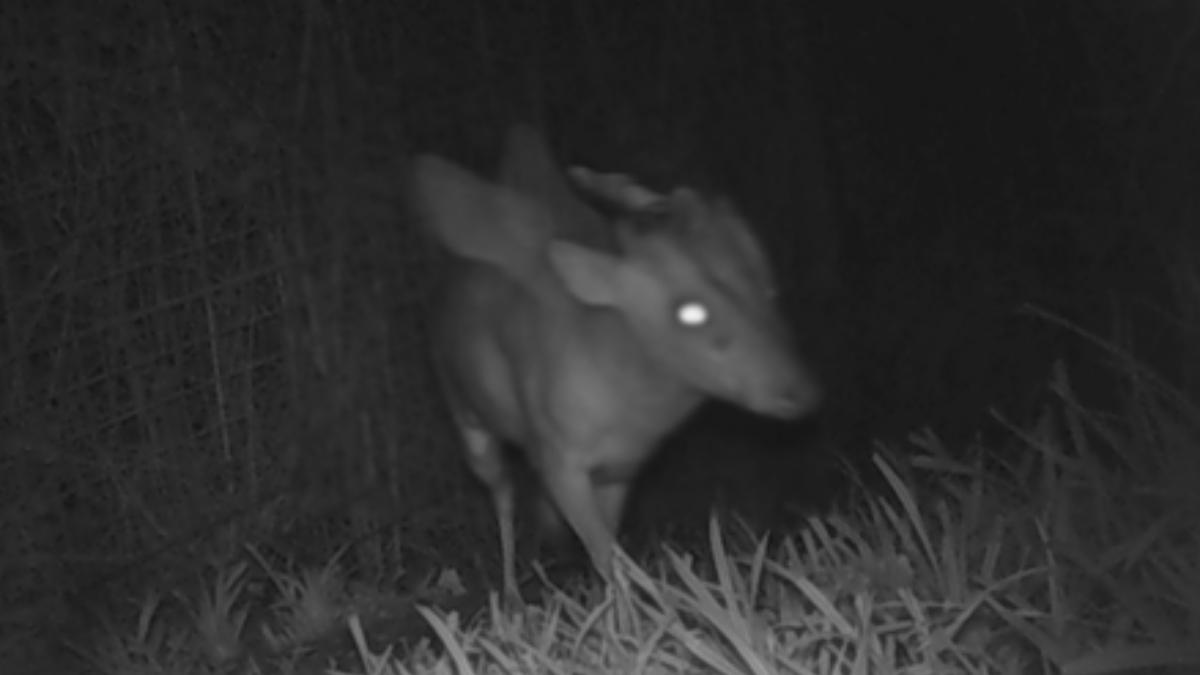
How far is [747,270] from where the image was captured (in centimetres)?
295

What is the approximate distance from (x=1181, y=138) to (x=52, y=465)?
1.67 m

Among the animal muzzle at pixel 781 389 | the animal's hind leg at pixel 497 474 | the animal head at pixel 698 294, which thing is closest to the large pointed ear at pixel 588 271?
the animal head at pixel 698 294

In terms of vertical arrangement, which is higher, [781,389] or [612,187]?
[612,187]

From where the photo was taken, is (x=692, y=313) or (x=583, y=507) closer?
(x=692, y=313)

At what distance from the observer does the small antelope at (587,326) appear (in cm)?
292

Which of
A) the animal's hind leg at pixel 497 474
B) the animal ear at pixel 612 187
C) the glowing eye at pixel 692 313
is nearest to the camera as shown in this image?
the glowing eye at pixel 692 313

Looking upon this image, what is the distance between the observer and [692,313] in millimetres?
2910

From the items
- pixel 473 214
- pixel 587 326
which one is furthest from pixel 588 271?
pixel 473 214

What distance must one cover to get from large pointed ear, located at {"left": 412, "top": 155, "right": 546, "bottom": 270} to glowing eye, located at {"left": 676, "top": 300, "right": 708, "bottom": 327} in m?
0.24

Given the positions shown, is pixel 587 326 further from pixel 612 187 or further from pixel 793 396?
pixel 793 396

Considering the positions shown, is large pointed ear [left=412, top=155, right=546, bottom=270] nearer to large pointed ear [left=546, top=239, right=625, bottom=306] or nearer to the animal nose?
large pointed ear [left=546, top=239, right=625, bottom=306]

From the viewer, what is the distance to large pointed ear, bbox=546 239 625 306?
9.66ft

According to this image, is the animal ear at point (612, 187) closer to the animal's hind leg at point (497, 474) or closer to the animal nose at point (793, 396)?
the animal nose at point (793, 396)

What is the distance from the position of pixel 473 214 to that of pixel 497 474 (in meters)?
0.40
